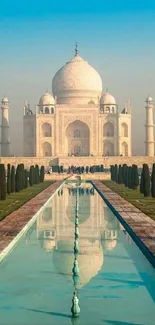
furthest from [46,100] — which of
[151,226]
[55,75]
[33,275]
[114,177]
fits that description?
[33,275]

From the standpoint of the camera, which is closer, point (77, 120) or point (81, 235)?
point (81, 235)

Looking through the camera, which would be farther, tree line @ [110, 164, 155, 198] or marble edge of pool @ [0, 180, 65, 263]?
tree line @ [110, 164, 155, 198]

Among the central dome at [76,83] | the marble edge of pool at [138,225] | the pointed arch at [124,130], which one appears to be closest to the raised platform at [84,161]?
the pointed arch at [124,130]

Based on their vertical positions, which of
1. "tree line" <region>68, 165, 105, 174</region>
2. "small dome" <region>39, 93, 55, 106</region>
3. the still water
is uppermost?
"small dome" <region>39, 93, 55, 106</region>

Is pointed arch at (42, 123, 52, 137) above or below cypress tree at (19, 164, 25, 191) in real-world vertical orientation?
above

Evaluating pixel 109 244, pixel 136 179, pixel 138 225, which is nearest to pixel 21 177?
pixel 136 179

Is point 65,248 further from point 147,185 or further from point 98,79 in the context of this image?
point 98,79

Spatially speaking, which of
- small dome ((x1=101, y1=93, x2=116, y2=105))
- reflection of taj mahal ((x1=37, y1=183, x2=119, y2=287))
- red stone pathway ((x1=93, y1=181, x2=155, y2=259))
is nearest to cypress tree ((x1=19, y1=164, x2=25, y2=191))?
reflection of taj mahal ((x1=37, y1=183, x2=119, y2=287))

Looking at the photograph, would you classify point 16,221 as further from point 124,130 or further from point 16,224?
point 124,130

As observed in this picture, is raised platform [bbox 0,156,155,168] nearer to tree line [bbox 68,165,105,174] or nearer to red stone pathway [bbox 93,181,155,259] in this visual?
tree line [bbox 68,165,105,174]
